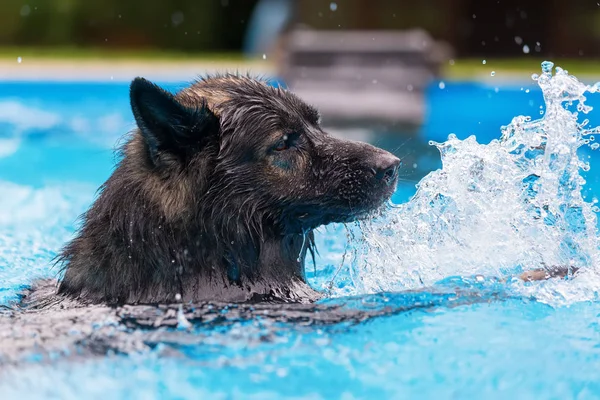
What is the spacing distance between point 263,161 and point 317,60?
969 centimetres

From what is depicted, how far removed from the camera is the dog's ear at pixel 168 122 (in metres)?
3.66

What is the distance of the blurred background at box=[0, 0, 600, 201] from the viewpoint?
37.0 ft

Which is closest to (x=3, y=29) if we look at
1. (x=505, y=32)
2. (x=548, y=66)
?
(x=505, y=32)

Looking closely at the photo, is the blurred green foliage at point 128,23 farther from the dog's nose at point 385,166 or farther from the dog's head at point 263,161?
the dog's nose at point 385,166

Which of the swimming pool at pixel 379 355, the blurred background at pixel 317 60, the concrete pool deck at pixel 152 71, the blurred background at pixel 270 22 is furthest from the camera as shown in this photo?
the blurred background at pixel 270 22

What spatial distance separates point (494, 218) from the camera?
16.8 ft

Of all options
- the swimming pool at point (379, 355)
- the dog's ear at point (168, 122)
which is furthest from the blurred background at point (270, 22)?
the dog's ear at point (168, 122)

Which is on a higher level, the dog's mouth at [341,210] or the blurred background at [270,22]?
the blurred background at [270,22]

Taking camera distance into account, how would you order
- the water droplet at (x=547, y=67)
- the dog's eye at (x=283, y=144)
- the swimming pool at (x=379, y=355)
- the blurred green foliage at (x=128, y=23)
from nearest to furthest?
the swimming pool at (x=379, y=355) → the dog's eye at (x=283, y=144) → the water droplet at (x=547, y=67) → the blurred green foliage at (x=128, y=23)

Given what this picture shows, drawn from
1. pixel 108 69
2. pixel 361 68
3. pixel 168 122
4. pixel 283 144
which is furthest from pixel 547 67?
pixel 108 69

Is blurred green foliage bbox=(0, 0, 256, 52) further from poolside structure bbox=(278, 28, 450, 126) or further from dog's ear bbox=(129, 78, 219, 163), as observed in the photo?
dog's ear bbox=(129, 78, 219, 163)

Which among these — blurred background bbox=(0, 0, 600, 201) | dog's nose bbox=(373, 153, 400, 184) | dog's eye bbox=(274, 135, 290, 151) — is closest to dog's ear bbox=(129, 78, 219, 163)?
dog's eye bbox=(274, 135, 290, 151)

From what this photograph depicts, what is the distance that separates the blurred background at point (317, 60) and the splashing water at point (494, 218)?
97 cm

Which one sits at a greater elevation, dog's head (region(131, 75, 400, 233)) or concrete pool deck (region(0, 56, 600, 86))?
concrete pool deck (region(0, 56, 600, 86))
